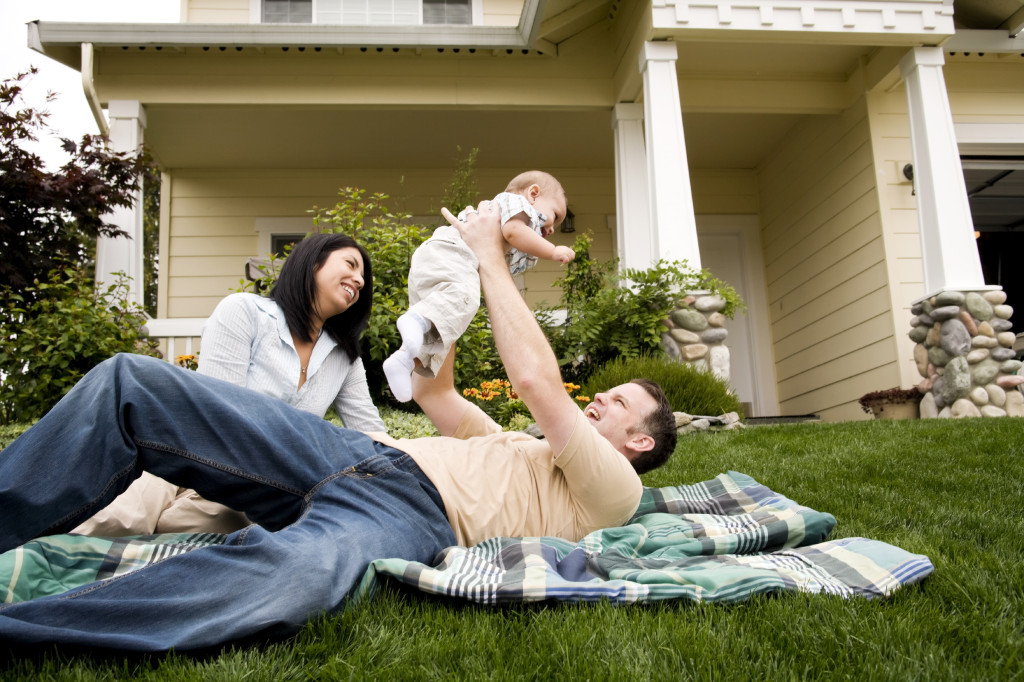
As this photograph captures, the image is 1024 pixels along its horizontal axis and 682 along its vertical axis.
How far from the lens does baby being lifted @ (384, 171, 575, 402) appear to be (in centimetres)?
250

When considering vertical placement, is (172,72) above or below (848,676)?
above

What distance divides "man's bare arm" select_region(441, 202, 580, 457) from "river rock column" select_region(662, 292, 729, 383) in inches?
146

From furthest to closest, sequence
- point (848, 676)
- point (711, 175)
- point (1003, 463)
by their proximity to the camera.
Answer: point (711, 175), point (1003, 463), point (848, 676)

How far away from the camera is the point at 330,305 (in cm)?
280

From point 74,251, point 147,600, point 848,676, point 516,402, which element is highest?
point 74,251

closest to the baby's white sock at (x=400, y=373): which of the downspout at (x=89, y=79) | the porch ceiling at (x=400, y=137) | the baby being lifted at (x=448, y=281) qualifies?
the baby being lifted at (x=448, y=281)

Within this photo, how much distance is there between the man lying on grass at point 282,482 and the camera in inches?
55.2

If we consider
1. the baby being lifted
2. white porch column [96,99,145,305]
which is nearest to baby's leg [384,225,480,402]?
the baby being lifted

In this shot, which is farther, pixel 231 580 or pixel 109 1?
pixel 109 1

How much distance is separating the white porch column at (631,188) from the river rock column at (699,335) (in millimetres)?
1170

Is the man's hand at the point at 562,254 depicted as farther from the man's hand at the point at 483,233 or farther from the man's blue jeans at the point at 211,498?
the man's blue jeans at the point at 211,498

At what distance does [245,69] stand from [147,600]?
684 centimetres

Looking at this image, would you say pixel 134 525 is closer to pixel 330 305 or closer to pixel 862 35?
pixel 330 305

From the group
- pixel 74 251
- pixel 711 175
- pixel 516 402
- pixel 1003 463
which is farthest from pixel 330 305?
pixel 711 175
